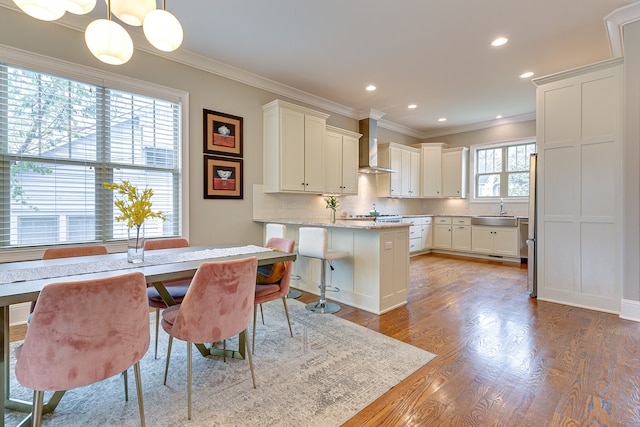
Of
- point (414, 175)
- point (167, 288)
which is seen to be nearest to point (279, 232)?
point (167, 288)

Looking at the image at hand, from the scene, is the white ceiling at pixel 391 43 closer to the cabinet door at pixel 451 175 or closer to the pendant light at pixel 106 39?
the pendant light at pixel 106 39

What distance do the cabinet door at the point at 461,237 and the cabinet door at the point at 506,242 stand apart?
527 millimetres

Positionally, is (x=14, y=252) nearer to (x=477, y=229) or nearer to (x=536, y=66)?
(x=536, y=66)

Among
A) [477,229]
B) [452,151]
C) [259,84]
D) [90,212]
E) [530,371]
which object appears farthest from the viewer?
[452,151]

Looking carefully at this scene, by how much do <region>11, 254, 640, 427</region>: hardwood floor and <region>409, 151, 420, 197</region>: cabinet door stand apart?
11.5 feet

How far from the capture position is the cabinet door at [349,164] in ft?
17.3

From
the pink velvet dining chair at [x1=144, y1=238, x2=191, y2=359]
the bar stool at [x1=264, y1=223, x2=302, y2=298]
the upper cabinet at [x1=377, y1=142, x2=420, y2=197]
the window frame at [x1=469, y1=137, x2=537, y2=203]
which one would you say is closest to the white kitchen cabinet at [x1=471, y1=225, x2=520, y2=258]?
the window frame at [x1=469, y1=137, x2=537, y2=203]

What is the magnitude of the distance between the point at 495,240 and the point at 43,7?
689 cm

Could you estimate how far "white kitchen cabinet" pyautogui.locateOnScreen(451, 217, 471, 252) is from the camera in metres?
6.52

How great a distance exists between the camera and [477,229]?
6.37m

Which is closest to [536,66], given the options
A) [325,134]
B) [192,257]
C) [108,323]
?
[325,134]

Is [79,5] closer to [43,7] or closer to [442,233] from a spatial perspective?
[43,7]

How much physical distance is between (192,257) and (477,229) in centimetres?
595

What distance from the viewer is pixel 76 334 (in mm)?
1208
